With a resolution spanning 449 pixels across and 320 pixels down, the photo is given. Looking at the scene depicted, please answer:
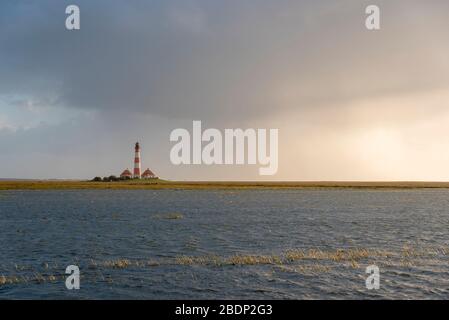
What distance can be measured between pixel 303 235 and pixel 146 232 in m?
17.2

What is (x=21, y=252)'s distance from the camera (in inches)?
1441

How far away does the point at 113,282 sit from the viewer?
26312mm

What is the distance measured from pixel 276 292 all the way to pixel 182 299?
200 inches
